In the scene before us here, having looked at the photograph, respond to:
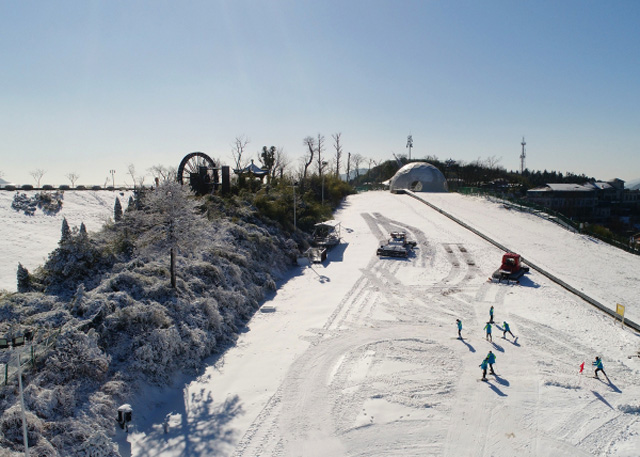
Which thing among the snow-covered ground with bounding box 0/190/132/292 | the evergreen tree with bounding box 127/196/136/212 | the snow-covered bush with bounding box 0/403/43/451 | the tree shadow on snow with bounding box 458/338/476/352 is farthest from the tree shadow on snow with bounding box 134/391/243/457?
the evergreen tree with bounding box 127/196/136/212

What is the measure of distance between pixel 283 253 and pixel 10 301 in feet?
52.8

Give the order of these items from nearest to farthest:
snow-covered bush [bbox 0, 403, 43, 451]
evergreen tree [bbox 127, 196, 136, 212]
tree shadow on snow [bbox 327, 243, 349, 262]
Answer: snow-covered bush [bbox 0, 403, 43, 451] → evergreen tree [bbox 127, 196, 136, 212] → tree shadow on snow [bbox 327, 243, 349, 262]

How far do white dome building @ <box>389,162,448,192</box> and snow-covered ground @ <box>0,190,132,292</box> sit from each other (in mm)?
41339

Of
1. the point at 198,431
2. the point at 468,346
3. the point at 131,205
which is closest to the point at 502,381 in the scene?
the point at 468,346

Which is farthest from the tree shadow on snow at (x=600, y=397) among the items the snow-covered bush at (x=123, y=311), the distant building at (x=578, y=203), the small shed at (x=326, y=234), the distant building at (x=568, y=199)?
the distant building at (x=568, y=199)

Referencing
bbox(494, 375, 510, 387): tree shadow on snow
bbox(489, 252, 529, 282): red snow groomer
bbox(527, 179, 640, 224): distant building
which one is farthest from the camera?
bbox(527, 179, 640, 224): distant building

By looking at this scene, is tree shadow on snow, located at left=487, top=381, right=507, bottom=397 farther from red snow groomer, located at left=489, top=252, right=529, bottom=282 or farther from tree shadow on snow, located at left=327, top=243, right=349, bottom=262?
tree shadow on snow, located at left=327, top=243, right=349, bottom=262

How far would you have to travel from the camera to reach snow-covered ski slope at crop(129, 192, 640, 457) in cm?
993

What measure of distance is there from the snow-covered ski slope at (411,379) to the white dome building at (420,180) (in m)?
35.3

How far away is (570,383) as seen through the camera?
1240cm

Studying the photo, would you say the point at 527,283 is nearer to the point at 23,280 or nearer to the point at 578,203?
the point at 23,280

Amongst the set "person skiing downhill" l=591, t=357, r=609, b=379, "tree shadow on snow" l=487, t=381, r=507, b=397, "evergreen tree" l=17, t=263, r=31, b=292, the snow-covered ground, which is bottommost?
"tree shadow on snow" l=487, t=381, r=507, b=397

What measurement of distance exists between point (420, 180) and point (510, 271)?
36794 mm

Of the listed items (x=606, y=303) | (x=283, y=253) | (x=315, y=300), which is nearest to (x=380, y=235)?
(x=283, y=253)
